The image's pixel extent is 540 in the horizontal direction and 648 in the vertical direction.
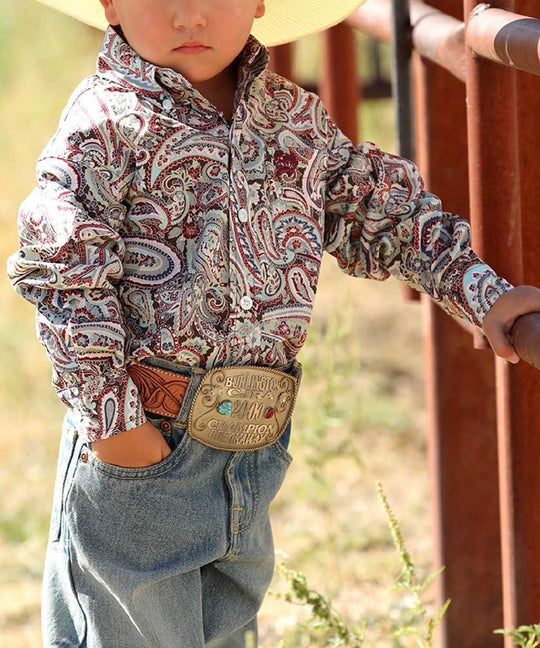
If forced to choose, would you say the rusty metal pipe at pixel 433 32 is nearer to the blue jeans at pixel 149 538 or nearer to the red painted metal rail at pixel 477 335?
the red painted metal rail at pixel 477 335

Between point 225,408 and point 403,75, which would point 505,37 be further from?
point 403,75

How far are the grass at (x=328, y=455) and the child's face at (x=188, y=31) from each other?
1.15 meters

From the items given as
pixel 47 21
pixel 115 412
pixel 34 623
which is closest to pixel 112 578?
pixel 115 412

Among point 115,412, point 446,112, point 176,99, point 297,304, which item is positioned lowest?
point 115,412

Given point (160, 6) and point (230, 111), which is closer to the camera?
point (160, 6)

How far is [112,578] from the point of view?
1.82 m

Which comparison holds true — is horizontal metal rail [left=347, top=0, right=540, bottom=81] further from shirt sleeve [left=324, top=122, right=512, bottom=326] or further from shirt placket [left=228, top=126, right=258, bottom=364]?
shirt placket [left=228, top=126, right=258, bottom=364]

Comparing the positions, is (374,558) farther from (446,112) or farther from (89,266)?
(89,266)

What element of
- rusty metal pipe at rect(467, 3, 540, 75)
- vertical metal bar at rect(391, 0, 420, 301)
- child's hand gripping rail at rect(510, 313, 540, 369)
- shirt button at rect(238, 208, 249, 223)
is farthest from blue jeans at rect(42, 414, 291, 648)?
vertical metal bar at rect(391, 0, 420, 301)

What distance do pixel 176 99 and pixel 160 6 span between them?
13 cm

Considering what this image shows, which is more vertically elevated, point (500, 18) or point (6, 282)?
point (6, 282)

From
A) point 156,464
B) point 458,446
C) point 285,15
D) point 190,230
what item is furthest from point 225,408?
point 458,446

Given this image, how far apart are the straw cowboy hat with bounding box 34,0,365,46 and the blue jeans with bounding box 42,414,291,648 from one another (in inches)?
28.3

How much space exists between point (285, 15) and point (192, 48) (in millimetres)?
402
